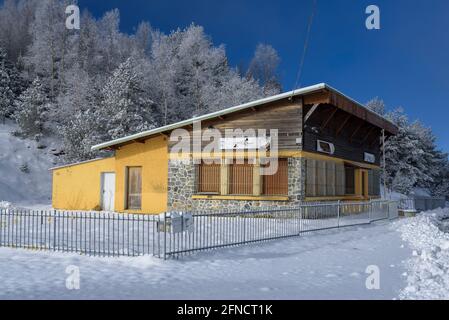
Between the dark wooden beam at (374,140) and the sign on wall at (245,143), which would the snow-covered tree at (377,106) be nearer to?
the dark wooden beam at (374,140)

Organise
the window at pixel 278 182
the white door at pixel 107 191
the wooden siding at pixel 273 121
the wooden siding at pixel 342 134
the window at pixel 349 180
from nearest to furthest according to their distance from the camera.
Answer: the wooden siding at pixel 273 121 < the window at pixel 278 182 < the wooden siding at pixel 342 134 < the white door at pixel 107 191 < the window at pixel 349 180

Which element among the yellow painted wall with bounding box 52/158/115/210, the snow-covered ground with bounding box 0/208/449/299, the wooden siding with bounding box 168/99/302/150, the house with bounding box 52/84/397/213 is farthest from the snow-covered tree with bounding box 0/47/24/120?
the snow-covered ground with bounding box 0/208/449/299

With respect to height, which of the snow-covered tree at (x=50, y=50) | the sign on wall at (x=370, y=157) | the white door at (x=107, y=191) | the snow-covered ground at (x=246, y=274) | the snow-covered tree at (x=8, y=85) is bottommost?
the snow-covered ground at (x=246, y=274)

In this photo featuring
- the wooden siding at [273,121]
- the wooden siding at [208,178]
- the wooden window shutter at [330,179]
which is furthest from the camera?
the wooden window shutter at [330,179]

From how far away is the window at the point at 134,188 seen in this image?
2217 centimetres

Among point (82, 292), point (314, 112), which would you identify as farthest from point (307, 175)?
point (82, 292)

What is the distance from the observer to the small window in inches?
793

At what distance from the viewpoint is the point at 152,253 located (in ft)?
32.7

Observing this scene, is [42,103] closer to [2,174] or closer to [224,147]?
[2,174]

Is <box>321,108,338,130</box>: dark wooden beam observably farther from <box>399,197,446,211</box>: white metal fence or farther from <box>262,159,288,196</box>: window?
<box>399,197,446,211</box>: white metal fence

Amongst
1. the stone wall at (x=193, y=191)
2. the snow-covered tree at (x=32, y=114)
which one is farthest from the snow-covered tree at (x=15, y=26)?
the stone wall at (x=193, y=191)

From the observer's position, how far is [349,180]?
24312 mm

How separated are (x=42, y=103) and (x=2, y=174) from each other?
9.50 meters

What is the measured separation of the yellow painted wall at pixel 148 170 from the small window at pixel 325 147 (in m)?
7.52
